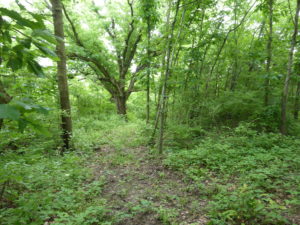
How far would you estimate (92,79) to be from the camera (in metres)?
11.6

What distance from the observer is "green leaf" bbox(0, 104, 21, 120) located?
64cm

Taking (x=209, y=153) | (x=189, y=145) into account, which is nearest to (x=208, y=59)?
(x=189, y=145)

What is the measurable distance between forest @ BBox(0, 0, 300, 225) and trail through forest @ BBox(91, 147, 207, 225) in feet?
0.07

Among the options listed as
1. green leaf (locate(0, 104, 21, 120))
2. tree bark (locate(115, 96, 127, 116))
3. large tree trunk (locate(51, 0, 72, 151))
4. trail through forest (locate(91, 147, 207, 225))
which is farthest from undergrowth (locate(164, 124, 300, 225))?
tree bark (locate(115, 96, 127, 116))

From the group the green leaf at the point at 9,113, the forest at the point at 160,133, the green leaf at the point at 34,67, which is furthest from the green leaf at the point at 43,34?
the green leaf at the point at 9,113

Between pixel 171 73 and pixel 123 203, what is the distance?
390 cm

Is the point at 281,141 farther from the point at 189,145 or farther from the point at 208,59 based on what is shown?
the point at 208,59

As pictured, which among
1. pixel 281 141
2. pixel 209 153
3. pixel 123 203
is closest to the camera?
pixel 123 203

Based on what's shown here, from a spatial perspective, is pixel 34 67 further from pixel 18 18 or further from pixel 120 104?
pixel 120 104

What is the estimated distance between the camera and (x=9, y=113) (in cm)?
66

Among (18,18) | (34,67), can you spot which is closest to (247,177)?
(34,67)

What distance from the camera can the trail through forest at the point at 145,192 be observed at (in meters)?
2.61

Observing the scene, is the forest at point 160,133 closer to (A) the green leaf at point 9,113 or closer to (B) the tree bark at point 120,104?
(A) the green leaf at point 9,113

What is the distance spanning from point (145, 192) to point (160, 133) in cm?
197
